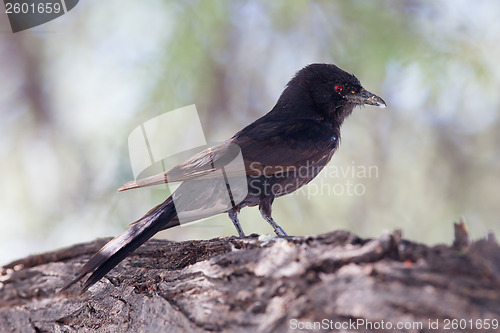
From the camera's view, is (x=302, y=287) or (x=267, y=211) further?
(x=267, y=211)

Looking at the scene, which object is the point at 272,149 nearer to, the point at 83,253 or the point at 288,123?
the point at 288,123

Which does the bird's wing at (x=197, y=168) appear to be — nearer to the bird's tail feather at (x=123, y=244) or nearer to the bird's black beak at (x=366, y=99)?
the bird's tail feather at (x=123, y=244)

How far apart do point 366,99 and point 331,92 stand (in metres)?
0.30

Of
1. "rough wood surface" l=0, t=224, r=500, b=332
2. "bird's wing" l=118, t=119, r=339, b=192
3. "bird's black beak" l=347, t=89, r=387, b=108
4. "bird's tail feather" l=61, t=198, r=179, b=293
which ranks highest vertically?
"bird's black beak" l=347, t=89, r=387, b=108

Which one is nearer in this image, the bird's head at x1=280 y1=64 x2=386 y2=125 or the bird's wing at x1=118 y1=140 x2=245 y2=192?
the bird's wing at x1=118 y1=140 x2=245 y2=192

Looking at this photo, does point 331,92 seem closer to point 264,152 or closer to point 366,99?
point 366,99

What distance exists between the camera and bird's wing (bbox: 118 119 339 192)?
11.0 ft

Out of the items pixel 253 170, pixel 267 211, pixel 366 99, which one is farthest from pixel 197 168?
pixel 366 99

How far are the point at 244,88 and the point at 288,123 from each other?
170 centimetres

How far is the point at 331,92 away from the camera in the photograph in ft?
14.5

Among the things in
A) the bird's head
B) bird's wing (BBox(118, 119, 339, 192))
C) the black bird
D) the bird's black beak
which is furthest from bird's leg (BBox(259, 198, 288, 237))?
the bird's black beak

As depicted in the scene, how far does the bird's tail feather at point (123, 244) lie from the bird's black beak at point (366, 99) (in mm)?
1938

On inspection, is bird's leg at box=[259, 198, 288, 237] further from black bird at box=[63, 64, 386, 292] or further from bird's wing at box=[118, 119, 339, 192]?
bird's wing at box=[118, 119, 339, 192]

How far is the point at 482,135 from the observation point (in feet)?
17.5
